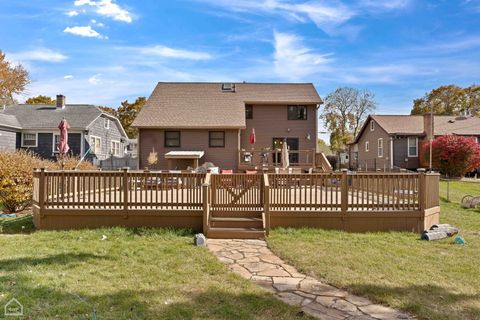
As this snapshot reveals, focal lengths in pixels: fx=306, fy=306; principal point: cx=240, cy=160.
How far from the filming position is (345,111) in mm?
43750

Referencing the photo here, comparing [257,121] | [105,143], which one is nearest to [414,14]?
[257,121]

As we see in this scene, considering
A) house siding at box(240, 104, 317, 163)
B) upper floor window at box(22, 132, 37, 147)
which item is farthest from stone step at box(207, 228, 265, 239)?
upper floor window at box(22, 132, 37, 147)

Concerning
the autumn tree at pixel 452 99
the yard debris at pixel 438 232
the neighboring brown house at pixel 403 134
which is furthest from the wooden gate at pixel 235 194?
the autumn tree at pixel 452 99

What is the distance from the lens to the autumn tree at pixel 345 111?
42750 millimetres

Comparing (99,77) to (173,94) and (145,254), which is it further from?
(145,254)

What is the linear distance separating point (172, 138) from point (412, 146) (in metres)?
19.8

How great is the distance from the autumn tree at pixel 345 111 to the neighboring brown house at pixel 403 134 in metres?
13.9

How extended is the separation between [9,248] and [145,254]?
2573 mm

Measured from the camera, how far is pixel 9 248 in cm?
560

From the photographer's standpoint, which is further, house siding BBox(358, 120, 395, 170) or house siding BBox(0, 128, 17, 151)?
house siding BBox(358, 120, 395, 170)

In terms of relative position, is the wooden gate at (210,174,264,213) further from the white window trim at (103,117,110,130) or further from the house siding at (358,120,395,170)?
the white window trim at (103,117,110,130)

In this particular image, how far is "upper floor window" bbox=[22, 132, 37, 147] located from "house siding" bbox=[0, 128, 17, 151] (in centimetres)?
71

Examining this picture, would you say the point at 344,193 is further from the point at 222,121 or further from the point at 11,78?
the point at 11,78

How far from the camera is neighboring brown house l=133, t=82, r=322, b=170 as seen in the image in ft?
61.7
